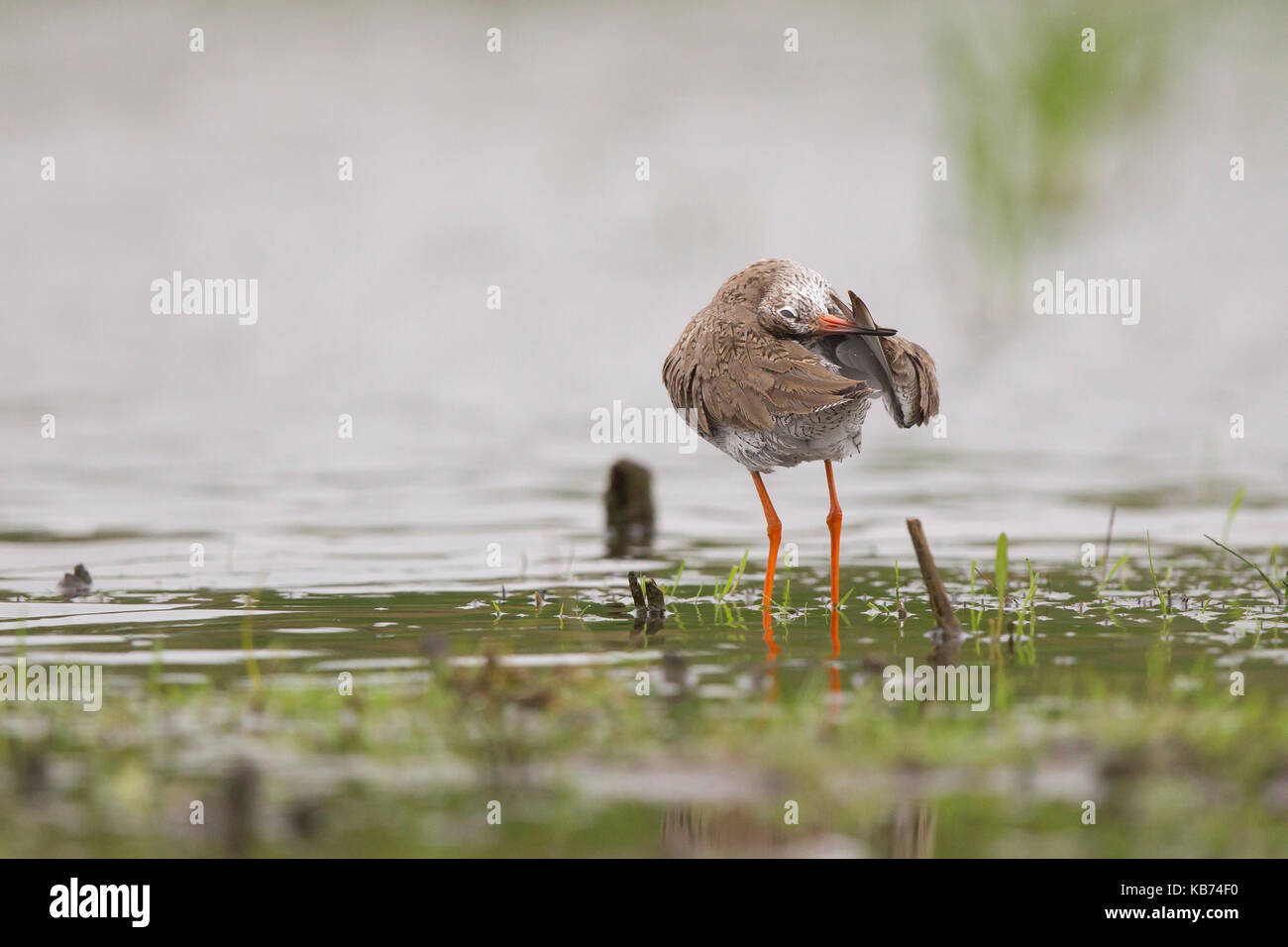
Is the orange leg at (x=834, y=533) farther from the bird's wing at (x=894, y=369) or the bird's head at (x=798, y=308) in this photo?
the bird's head at (x=798, y=308)

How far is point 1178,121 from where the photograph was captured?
20375 mm

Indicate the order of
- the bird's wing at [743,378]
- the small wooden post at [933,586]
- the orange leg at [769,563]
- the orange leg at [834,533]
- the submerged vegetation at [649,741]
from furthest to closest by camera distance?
1. the orange leg at [834,533]
2. the orange leg at [769,563]
3. the bird's wing at [743,378]
4. the small wooden post at [933,586]
5. the submerged vegetation at [649,741]

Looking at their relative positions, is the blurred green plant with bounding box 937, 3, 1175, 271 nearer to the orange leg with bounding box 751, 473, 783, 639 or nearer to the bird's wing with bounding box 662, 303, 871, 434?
the orange leg with bounding box 751, 473, 783, 639

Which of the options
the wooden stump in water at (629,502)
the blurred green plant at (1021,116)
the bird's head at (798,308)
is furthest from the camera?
the blurred green plant at (1021,116)

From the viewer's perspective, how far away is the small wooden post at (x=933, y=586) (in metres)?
7.00

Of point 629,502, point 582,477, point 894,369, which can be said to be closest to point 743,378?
point 894,369

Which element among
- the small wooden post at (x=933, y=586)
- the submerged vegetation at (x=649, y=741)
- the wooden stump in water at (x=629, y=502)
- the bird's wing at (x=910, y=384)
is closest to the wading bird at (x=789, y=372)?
the bird's wing at (x=910, y=384)

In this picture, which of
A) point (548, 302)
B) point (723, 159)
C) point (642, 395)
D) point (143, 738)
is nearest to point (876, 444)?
point (642, 395)

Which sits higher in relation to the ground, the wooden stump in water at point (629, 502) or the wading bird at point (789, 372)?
the wading bird at point (789, 372)

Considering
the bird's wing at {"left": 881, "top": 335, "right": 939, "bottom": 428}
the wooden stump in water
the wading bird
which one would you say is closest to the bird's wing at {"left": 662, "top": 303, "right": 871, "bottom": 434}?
the wading bird

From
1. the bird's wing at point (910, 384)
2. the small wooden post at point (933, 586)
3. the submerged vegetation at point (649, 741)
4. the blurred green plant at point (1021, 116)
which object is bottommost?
the submerged vegetation at point (649, 741)

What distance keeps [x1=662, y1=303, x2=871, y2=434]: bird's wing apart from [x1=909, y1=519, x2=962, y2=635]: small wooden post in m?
0.63

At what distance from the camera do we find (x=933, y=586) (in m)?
7.05
